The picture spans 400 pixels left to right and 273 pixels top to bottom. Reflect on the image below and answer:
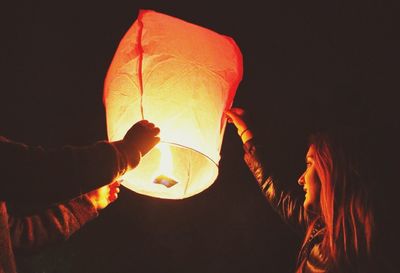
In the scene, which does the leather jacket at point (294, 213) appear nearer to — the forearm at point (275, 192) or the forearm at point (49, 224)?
the forearm at point (275, 192)

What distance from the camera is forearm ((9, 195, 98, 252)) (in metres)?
1.67

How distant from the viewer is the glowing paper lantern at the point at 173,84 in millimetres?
1418

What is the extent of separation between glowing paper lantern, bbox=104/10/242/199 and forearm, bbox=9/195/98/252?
371 millimetres

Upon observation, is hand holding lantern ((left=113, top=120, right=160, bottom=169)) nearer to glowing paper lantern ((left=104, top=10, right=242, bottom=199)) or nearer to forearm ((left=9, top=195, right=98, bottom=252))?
glowing paper lantern ((left=104, top=10, right=242, bottom=199))

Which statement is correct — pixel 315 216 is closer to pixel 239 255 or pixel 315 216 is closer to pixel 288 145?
pixel 288 145

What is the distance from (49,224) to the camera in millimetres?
1755

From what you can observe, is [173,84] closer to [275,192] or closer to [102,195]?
[102,195]

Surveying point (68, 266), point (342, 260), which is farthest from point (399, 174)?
point (68, 266)

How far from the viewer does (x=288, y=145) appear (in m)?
3.07

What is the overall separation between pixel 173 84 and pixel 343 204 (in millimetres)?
968

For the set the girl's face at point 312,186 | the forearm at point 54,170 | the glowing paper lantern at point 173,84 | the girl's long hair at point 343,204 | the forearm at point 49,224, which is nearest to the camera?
the forearm at point 54,170

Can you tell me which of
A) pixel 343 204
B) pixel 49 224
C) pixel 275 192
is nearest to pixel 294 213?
pixel 275 192

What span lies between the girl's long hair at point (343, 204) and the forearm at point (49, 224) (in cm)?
119

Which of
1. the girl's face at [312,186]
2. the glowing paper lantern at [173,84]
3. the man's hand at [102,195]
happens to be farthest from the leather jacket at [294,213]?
the man's hand at [102,195]
